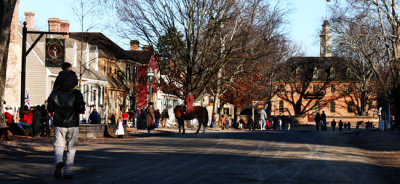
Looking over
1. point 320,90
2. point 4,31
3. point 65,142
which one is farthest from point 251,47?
point 320,90

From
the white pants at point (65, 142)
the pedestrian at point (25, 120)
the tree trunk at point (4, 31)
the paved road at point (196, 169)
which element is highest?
the tree trunk at point (4, 31)

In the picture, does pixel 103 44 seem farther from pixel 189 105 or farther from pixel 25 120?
pixel 25 120

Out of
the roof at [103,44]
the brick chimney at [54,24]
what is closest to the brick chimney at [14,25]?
the brick chimney at [54,24]

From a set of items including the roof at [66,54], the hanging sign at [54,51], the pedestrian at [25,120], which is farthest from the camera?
the roof at [66,54]

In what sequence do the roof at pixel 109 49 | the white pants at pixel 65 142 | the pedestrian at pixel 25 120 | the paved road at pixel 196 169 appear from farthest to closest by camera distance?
the roof at pixel 109 49, the pedestrian at pixel 25 120, the paved road at pixel 196 169, the white pants at pixel 65 142

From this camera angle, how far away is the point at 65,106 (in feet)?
34.8

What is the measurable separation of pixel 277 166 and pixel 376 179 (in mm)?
2313

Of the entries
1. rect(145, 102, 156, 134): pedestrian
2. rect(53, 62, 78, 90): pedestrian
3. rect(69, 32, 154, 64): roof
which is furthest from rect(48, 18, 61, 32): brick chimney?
rect(53, 62, 78, 90): pedestrian

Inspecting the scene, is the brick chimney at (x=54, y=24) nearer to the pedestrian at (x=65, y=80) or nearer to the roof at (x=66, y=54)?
the roof at (x=66, y=54)

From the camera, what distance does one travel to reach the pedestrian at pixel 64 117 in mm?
10516

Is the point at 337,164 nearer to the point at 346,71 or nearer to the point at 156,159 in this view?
the point at 156,159

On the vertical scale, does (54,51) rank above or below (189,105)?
above

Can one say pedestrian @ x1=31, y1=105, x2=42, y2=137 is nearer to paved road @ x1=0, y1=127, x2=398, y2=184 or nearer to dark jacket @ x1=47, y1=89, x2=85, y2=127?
paved road @ x1=0, y1=127, x2=398, y2=184

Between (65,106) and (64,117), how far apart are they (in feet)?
0.59
